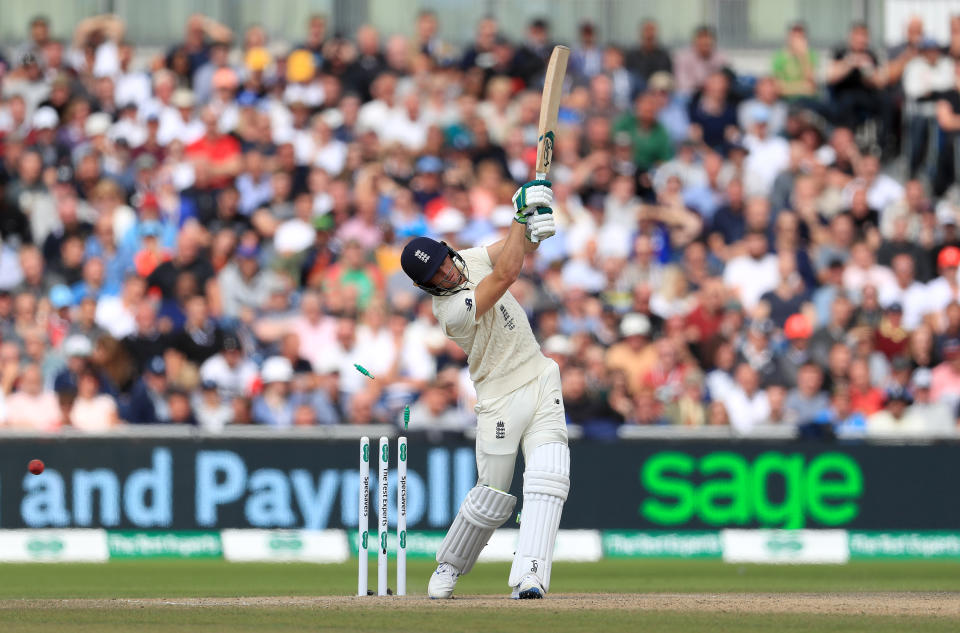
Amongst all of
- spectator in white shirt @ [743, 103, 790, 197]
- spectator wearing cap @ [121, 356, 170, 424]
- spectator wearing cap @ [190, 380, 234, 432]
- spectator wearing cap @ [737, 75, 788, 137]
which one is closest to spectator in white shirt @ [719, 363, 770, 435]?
spectator in white shirt @ [743, 103, 790, 197]

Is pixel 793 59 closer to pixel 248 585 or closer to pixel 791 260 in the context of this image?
pixel 791 260

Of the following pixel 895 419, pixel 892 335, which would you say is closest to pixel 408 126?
pixel 892 335

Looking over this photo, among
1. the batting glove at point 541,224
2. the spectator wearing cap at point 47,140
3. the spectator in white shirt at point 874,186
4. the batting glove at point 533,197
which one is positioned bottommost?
the spectator in white shirt at point 874,186

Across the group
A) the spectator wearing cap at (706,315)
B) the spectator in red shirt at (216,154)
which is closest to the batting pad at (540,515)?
the spectator wearing cap at (706,315)

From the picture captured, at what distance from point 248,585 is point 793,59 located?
10974 millimetres

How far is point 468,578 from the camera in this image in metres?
13.9

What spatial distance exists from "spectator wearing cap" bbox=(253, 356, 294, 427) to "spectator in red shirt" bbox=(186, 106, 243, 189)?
3.30 metres

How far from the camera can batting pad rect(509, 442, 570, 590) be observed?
9812 mm

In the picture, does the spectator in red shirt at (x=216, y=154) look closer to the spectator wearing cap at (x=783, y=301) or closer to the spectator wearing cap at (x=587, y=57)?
the spectator wearing cap at (x=587, y=57)

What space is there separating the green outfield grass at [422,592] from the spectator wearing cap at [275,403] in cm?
150

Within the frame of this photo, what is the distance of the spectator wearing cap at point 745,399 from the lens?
16938mm

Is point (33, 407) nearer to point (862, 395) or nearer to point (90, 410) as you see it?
point (90, 410)

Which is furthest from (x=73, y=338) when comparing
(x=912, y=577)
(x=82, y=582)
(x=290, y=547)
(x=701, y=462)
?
(x=912, y=577)

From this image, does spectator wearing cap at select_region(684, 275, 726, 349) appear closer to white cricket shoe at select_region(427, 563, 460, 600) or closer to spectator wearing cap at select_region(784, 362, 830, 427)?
spectator wearing cap at select_region(784, 362, 830, 427)
